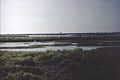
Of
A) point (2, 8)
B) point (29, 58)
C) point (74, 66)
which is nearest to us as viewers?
point (2, 8)

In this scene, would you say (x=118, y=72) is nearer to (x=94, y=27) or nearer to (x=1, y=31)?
(x=94, y=27)

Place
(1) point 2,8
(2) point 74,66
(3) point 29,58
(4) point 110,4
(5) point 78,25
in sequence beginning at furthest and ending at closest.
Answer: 1. (3) point 29,58
2. (2) point 74,66
3. (5) point 78,25
4. (4) point 110,4
5. (1) point 2,8

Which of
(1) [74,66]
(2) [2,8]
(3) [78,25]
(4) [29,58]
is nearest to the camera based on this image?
(2) [2,8]

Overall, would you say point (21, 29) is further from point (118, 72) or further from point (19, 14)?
point (118, 72)

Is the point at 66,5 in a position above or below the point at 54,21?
above

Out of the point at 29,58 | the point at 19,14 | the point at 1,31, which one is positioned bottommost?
the point at 29,58

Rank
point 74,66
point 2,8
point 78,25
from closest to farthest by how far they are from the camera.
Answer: point 2,8
point 78,25
point 74,66

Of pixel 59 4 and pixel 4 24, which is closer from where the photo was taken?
pixel 4 24

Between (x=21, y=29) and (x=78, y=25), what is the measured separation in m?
0.41

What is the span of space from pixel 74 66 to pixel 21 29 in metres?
0.54

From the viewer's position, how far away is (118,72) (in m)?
1.33

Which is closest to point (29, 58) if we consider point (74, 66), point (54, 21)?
point (74, 66)

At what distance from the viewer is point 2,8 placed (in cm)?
133

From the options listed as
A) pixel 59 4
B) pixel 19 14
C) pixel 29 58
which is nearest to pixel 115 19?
pixel 59 4
